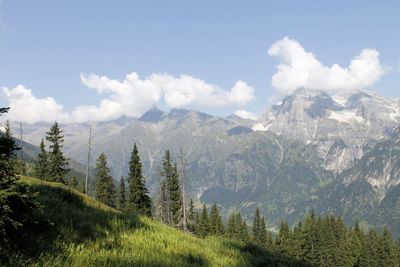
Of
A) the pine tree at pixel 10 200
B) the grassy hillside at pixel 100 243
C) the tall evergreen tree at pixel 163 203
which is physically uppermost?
the pine tree at pixel 10 200

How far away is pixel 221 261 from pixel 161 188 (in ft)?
260

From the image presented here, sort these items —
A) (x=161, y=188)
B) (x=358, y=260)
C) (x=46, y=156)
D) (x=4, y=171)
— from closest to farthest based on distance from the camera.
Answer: (x=4, y=171)
(x=161, y=188)
(x=46, y=156)
(x=358, y=260)

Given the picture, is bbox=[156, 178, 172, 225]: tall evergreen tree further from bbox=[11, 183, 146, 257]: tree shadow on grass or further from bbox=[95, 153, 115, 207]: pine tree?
bbox=[11, 183, 146, 257]: tree shadow on grass

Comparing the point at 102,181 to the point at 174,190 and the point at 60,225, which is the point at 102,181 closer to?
the point at 174,190

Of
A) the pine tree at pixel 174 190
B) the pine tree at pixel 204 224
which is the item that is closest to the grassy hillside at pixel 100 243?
the pine tree at pixel 174 190

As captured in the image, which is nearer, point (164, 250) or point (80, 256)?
point (80, 256)

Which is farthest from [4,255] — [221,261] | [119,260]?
[221,261]

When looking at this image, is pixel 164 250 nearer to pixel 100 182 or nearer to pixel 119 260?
pixel 119 260

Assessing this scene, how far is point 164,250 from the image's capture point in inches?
328

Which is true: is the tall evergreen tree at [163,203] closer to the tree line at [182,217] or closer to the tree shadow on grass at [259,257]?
the tree line at [182,217]

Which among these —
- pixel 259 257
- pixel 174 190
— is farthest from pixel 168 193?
pixel 259 257

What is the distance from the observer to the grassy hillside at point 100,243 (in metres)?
6.14

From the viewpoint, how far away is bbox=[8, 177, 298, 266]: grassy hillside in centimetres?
614

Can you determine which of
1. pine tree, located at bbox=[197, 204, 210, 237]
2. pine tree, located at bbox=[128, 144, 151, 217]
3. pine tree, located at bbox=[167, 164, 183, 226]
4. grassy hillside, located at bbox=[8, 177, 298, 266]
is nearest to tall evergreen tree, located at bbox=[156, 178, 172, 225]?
pine tree, located at bbox=[167, 164, 183, 226]
